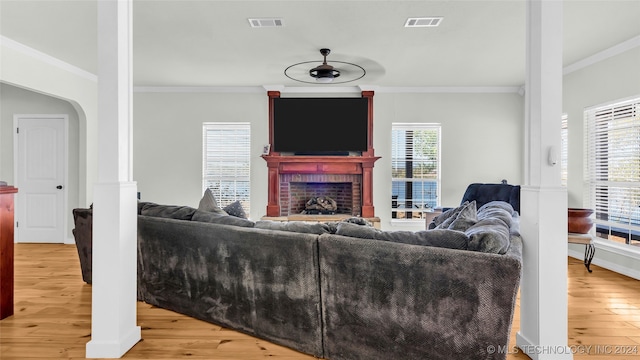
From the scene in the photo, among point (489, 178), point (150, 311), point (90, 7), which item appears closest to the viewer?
point (150, 311)

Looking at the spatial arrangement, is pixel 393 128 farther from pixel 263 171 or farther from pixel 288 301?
pixel 288 301

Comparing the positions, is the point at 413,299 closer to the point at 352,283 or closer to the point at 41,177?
the point at 352,283

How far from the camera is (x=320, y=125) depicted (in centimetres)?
618

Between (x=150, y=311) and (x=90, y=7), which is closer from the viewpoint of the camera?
(x=150, y=311)

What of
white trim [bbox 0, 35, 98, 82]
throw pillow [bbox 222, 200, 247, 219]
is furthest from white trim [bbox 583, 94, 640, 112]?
white trim [bbox 0, 35, 98, 82]

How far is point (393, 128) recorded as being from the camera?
6.29 metres

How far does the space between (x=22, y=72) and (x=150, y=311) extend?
3.70m

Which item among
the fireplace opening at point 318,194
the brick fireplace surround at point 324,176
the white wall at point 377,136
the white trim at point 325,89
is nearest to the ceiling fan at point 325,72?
the white trim at point 325,89

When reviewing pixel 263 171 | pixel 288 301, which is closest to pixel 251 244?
pixel 288 301

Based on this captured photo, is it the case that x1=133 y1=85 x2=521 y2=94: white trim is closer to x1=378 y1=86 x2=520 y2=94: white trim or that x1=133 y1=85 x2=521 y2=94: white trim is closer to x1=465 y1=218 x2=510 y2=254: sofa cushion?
x1=378 y1=86 x2=520 y2=94: white trim

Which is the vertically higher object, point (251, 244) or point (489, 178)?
point (489, 178)

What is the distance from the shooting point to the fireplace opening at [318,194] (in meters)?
6.27

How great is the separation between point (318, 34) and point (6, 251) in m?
3.45

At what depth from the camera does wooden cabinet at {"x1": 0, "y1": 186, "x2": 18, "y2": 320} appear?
266cm
